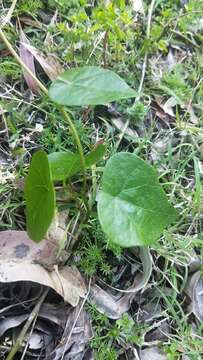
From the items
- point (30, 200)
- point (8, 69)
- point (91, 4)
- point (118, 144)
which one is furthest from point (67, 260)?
point (91, 4)

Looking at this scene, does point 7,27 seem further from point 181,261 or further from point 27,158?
point 181,261

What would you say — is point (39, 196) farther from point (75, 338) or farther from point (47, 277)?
point (75, 338)

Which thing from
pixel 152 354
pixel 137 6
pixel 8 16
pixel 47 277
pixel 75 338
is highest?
pixel 8 16

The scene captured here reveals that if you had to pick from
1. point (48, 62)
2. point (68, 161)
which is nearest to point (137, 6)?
point (48, 62)

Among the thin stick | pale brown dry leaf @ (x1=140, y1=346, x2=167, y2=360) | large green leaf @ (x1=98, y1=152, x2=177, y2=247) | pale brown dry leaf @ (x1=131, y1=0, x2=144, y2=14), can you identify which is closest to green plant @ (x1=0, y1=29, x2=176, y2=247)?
large green leaf @ (x1=98, y1=152, x2=177, y2=247)

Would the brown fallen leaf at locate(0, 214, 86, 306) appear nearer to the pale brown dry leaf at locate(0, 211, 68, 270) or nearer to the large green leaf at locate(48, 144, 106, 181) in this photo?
the pale brown dry leaf at locate(0, 211, 68, 270)

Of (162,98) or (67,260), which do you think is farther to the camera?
(162,98)
